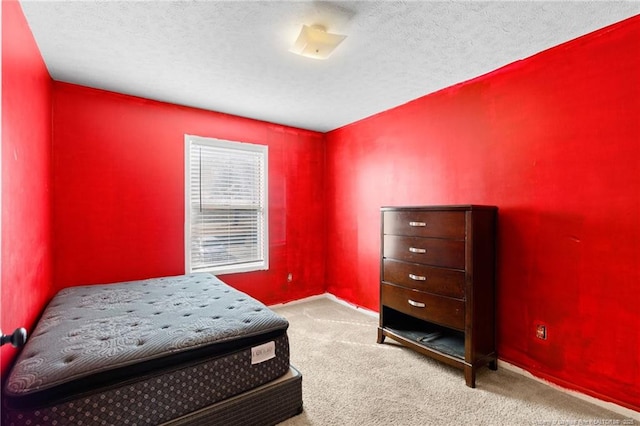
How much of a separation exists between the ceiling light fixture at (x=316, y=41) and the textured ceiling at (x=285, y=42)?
0.05 m

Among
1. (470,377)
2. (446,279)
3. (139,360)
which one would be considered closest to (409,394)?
(470,377)

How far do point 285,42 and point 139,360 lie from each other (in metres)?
1.96

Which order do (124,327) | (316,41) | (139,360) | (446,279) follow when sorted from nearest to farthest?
(139,360) → (124,327) → (316,41) → (446,279)

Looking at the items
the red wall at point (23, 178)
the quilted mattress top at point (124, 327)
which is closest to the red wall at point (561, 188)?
the quilted mattress top at point (124, 327)

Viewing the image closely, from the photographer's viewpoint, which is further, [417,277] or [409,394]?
[417,277]

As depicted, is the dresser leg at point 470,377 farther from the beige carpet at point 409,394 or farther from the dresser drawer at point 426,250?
the dresser drawer at point 426,250

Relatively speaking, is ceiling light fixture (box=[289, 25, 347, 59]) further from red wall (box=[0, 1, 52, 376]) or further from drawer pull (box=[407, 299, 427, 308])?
drawer pull (box=[407, 299, 427, 308])

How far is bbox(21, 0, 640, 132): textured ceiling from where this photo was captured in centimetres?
171

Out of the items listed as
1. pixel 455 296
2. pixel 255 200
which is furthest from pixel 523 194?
pixel 255 200

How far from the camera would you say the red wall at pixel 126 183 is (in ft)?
8.71

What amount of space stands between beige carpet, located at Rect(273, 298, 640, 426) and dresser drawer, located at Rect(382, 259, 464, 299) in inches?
23.0

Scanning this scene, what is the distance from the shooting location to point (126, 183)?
9.55 feet

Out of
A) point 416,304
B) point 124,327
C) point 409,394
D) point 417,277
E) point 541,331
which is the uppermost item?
point 417,277

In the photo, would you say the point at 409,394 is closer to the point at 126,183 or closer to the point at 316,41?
the point at 316,41
